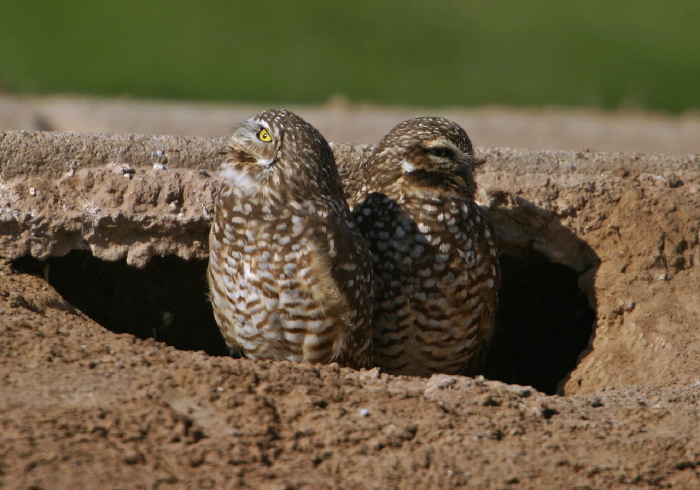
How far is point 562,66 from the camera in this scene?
15.8 metres

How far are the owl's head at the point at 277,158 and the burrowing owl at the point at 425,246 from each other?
1.76ft

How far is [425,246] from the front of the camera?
4.29 meters

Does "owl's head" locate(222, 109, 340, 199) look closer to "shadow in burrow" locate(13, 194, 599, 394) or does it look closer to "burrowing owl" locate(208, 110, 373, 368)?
"burrowing owl" locate(208, 110, 373, 368)

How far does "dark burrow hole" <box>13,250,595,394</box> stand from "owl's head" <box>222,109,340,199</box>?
996mm

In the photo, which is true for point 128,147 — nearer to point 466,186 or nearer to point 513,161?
point 466,186

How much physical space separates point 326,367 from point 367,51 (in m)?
13.0

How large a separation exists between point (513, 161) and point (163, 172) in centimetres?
187

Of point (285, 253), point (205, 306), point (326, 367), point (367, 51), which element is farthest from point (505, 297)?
point (367, 51)

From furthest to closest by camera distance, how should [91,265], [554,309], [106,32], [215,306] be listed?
[106,32] → [554,309] → [91,265] → [215,306]

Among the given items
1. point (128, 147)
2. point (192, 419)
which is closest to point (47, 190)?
point (128, 147)

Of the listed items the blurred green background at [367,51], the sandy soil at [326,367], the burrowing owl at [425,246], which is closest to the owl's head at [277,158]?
the burrowing owl at [425,246]

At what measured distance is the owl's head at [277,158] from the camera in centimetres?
382

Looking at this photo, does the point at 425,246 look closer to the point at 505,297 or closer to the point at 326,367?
the point at 326,367

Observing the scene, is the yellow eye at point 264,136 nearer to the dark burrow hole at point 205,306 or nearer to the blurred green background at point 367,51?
the dark burrow hole at point 205,306
